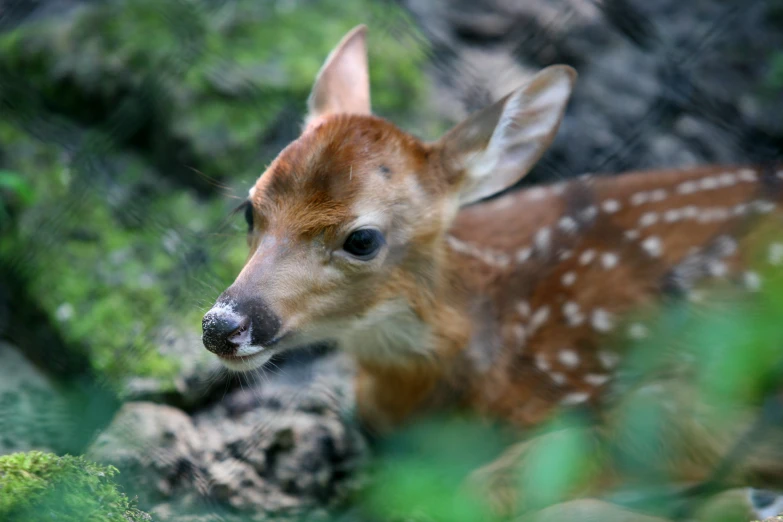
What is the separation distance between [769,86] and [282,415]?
2517 mm

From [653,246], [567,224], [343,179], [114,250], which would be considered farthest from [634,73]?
[114,250]

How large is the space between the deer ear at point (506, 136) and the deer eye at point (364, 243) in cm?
35

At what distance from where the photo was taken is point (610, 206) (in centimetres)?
263

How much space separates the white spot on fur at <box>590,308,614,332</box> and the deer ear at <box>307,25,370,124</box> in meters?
0.97

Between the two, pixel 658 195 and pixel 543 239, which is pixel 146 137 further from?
pixel 658 195

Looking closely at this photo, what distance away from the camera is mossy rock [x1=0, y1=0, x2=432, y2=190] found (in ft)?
10.9

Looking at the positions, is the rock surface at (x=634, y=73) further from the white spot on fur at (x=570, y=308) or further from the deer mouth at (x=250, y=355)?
the deer mouth at (x=250, y=355)

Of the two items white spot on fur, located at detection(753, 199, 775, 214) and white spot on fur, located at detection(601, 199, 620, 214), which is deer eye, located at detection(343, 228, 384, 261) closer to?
white spot on fur, located at detection(601, 199, 620, 214)

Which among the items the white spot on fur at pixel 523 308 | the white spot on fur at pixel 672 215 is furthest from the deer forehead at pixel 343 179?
the white spot on fur at pixel 672 215

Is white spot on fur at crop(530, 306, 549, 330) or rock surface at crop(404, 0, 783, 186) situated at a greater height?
rock surface at crop(404, 0, 783, 186)

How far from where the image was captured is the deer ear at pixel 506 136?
2160 millimetres

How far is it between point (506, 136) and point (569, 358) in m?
0.70

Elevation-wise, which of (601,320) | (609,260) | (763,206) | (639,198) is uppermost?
(639,198)

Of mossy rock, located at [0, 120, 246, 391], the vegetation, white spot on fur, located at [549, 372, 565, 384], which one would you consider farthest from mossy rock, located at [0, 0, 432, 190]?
white spot on fur, located at [549, 372, 565, 384]
